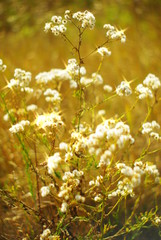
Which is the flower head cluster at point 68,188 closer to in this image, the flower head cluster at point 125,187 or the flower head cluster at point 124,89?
the flower head cluster at point 125,187

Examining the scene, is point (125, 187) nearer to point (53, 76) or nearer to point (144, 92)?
point (144, 92)

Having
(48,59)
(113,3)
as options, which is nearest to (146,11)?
(113,3)

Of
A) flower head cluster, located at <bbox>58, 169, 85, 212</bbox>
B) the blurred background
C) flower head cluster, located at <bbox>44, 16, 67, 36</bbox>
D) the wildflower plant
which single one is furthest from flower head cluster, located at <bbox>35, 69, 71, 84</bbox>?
the blurred background

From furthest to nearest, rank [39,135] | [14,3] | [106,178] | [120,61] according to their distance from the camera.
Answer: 1. [14,3]
2. [120,61]
3. [39,135]
4. [106,178]

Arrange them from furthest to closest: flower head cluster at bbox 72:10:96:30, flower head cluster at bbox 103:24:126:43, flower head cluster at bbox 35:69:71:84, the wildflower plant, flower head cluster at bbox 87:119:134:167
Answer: flower head cluster at bbox 35:69:71:84, flower head cluster at bbox 103:24:126:43, flower head cluster at bbox 72:10:96:30, the wildflower plant, flower head cluster at bbox 87:119:134:167

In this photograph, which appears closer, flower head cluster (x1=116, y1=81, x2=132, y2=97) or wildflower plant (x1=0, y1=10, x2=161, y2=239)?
wildflower plant (x1=0, y1=10, x2=161, y2=239)

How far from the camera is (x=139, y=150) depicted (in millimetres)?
2916

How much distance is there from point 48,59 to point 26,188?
3.00 meters

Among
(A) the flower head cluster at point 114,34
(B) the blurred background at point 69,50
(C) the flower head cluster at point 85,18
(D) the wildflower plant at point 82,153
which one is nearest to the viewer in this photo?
(D) the wildflower plant at point 82,153

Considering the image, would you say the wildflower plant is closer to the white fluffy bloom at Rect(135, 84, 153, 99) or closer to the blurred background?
the white fluffy bloom at Rect(135, 84, 153, 99)

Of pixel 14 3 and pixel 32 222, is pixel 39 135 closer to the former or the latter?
pixel 32 222

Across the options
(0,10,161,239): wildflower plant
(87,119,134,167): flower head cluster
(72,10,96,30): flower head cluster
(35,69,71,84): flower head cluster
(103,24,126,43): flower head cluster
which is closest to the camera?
(87,119,134,167): flower head cluster

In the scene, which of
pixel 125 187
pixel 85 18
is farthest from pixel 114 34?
pixel 125 187

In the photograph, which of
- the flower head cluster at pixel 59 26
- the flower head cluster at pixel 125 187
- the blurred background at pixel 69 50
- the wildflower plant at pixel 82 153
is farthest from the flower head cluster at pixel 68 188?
the blurred background at pixel 69 50
